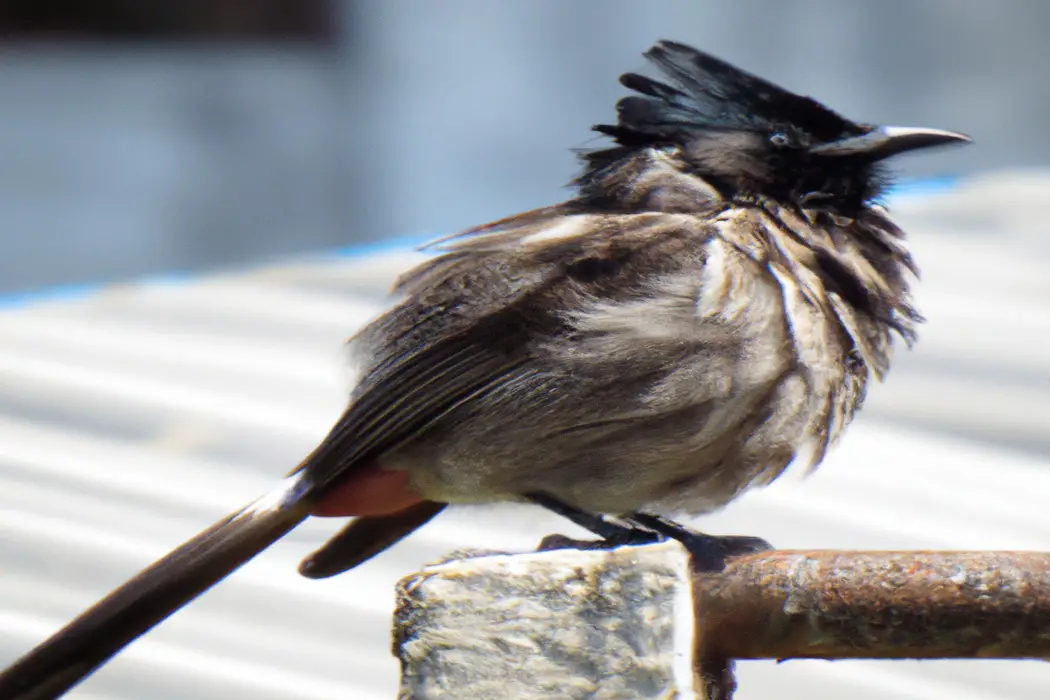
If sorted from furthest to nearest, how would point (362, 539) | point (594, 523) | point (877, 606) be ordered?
point (362, 539)
point (594, 523)
point (877, 606)

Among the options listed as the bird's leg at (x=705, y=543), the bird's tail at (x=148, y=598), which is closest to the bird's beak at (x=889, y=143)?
the bird's leg at (x=705, y=543)

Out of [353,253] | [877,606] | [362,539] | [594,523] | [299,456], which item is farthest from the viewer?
[353,253]

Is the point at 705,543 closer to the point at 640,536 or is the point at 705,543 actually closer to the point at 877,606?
the point at 640,536

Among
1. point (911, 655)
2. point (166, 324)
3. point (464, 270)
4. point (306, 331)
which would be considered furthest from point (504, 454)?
point (166, 324)

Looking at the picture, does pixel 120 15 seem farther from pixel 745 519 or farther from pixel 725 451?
pixel 725 451

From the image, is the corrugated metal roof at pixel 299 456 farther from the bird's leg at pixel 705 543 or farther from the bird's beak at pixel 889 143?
the bird's beak at pixel 889 143

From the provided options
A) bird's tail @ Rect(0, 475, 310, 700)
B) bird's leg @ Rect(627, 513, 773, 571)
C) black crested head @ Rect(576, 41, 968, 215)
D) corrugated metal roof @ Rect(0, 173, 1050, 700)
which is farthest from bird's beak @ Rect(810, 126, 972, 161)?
bird's tail @ Rect(0, 475, 310, 700)

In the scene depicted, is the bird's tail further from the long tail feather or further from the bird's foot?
the bird's foot

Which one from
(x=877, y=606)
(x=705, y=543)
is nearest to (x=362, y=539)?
(x=705, y=543)
